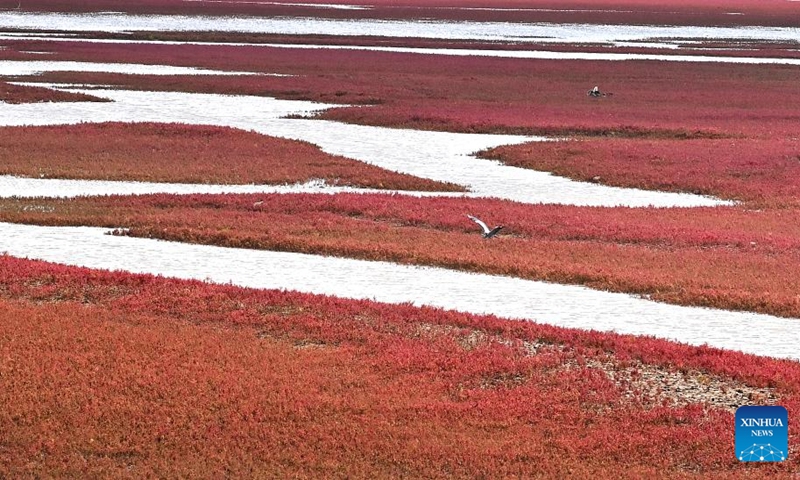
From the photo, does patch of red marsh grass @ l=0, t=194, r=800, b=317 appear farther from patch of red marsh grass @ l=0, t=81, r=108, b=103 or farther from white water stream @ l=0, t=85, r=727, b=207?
patch of red marsh grass @ l=0, t=81, r=108, b=103

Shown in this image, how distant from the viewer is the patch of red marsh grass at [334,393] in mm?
13227

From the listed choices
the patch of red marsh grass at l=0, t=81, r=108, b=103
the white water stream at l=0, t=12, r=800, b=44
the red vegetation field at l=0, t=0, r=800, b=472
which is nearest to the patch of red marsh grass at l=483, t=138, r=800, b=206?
the red vegetation field at l=0, t=0, r=800, b=472

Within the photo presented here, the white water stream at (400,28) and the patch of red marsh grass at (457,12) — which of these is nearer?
the white water stream at (400,28)

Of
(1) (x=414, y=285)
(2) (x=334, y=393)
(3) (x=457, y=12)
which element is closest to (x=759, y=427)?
(2) (x=334, y=393)

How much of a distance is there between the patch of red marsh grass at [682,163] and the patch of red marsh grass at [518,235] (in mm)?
4302

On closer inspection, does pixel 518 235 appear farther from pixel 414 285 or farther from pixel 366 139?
pixel 366 139

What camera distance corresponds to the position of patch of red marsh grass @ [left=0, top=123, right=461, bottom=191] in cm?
3691

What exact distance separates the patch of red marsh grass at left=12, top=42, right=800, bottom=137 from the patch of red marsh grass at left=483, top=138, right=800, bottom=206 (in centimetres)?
517

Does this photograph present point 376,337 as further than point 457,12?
No

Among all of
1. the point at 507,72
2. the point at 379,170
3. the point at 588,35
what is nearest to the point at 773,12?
the point at 588,35

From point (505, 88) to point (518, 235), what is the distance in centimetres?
4155

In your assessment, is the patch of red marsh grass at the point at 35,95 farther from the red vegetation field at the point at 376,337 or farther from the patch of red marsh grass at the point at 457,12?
the patch of red marsh grass at the point at 457,12

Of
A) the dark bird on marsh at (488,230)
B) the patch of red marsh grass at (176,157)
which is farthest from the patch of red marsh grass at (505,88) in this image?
the dark bird on marsh at (488,230)

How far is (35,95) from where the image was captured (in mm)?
58531
